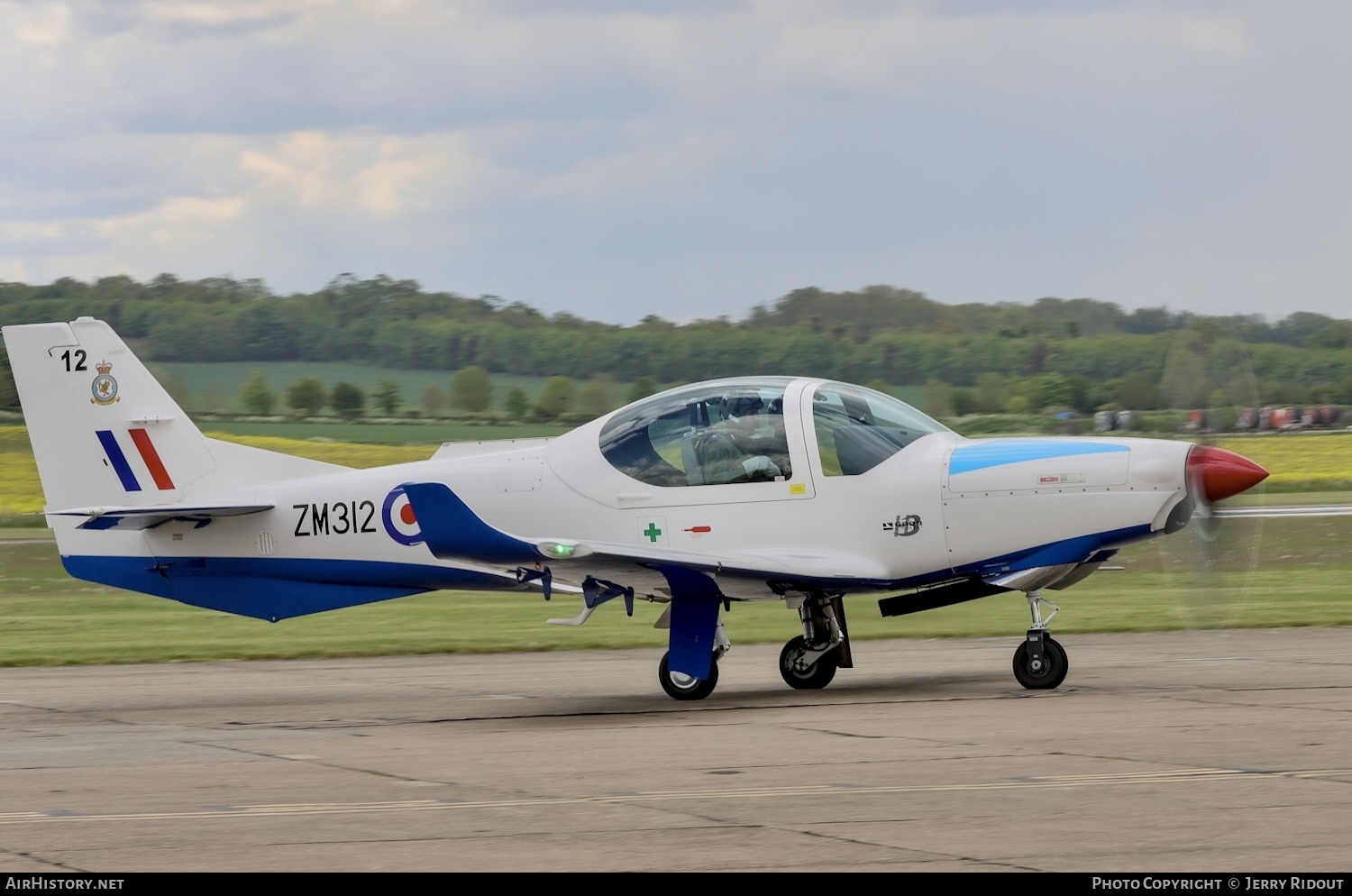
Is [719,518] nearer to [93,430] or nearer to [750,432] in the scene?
[750,432]

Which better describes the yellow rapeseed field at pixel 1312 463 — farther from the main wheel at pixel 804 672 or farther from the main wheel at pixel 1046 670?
the main wheel at pixel 1046 670

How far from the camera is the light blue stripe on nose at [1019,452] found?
11344 millimetres

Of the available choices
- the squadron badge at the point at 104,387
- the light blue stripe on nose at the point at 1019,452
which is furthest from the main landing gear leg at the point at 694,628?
the squadron badge at the point at 104,387

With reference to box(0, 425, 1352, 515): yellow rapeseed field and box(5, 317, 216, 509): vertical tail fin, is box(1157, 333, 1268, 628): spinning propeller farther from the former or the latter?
box(0, 425, 1352, 515): yellow rapeseed field

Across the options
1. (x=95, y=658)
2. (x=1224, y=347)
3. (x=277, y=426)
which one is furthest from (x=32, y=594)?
(x=1224, y=347)

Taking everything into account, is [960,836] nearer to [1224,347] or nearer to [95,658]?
[1224,347]

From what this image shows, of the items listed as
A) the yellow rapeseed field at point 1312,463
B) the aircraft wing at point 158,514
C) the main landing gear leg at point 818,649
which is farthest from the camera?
the yellow rapeseed field at point 1312,463

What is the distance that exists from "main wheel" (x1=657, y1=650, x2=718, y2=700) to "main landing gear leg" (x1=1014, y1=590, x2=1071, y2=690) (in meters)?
2.35

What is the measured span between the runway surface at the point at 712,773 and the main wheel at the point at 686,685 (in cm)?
13

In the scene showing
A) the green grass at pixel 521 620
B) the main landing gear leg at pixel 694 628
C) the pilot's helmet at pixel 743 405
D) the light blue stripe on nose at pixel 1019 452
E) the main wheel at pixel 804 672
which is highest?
the pilot's helmet at pixel 743 405

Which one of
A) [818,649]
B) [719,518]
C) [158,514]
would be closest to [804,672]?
[818,649]

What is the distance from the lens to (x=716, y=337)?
1956 inches

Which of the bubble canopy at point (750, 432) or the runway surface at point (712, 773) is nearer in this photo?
the runway surface at point (712, 773)

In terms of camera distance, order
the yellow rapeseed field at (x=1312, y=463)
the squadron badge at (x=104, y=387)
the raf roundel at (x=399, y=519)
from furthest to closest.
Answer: the yellow rapeseed field at (x=1312, y=463) → the squadron badge at (x=104, y=387) → the raf roundel at (x=399, y=519)
